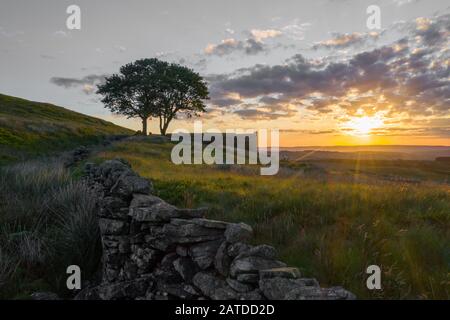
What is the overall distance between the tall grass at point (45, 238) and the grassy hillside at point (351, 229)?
2.46 m

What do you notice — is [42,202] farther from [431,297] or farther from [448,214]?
[448,214]

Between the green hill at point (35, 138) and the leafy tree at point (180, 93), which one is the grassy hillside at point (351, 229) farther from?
the leafy tree at point (180, 93)

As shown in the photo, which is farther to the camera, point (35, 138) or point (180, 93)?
point (180, 93)

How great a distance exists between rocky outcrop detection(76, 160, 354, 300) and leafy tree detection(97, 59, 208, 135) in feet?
152

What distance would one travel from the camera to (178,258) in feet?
19.4

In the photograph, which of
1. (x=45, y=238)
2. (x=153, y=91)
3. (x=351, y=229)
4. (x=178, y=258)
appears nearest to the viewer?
(x=178, y=258)

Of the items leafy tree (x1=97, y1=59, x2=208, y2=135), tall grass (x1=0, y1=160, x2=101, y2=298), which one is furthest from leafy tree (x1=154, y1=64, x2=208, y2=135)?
tall grass (x1=0, y1=160, x2=101, y2=298)

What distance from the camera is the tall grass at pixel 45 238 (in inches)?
271

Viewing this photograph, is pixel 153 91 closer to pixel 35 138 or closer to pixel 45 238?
pixel 35 138

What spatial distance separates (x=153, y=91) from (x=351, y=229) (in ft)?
161

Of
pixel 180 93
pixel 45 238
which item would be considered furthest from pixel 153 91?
pixel 45 238

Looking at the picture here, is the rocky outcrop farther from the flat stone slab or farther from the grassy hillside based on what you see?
the grassy hillside
